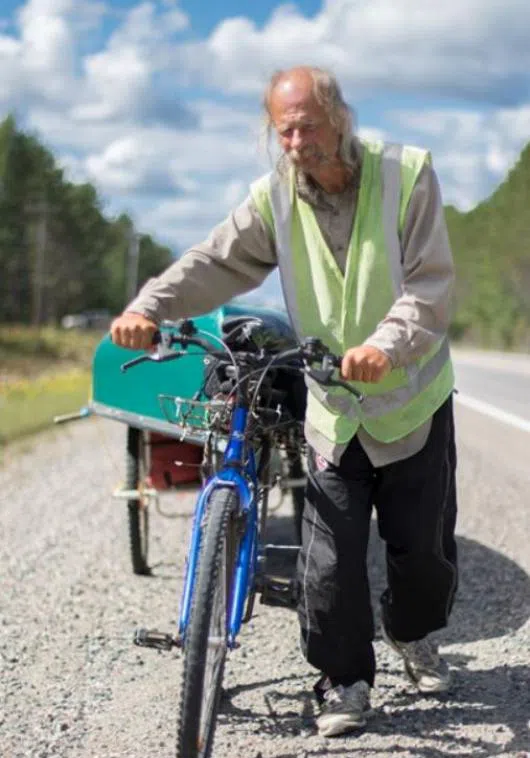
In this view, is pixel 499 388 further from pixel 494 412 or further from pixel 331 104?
pixel 331 104

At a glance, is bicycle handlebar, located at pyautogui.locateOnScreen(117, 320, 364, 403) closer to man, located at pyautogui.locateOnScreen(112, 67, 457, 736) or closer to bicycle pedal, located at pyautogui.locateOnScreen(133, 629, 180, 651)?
man, located at pyautogui.locateOnScreen(112, 67, 457, 736)

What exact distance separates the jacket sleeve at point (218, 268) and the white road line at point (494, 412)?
10.8 metres

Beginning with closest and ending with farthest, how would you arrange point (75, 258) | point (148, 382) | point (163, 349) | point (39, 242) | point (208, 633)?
1. point (208, 633)
2. point (163, 349)
3. point (148, 382)
4. point (39, 242)
5. point (75, 258)

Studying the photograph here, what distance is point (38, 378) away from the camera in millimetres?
33812

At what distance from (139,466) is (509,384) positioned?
19974 millimetres

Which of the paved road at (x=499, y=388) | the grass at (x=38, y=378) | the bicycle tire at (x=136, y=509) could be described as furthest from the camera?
the paved road at (x=499, y=388)

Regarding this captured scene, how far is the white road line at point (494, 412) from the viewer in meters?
15.9

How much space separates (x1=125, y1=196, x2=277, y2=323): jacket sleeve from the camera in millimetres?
4488

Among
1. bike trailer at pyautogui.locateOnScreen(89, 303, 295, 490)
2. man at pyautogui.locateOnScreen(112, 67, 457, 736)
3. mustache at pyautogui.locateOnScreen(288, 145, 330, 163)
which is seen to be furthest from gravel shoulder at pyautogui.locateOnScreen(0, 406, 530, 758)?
mustache at pyautogui.locateOnScreen(288, 145, 330, 163)

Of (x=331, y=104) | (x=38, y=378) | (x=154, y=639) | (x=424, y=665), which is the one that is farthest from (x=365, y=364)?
(x=38, y=378)

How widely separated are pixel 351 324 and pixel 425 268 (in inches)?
12.6

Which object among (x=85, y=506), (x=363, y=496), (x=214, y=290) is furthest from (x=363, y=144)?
(x=85, y=506)

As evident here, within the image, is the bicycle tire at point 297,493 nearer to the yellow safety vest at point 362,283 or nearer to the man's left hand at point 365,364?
the yellow safety vest at point 362,283

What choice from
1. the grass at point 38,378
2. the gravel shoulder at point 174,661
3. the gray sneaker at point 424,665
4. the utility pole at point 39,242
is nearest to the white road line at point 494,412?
the grass at point 38,378
